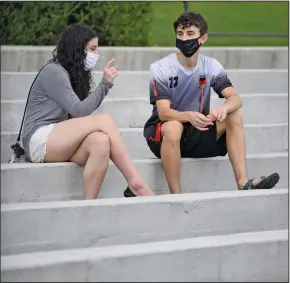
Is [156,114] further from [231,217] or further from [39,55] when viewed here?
[39,55]

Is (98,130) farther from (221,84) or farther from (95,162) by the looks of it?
(221,84)

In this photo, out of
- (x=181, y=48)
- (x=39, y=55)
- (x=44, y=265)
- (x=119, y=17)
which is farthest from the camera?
(x=119, y=17)

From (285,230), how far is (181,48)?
4.80 feet

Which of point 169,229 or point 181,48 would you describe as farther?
point 181,48

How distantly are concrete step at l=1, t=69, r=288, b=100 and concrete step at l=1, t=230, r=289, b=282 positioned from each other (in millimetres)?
2680

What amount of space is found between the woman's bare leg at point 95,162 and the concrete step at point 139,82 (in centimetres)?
182

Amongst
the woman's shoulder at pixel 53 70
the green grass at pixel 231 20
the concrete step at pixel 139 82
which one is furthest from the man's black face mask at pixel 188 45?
the green grass at pixel 231 20

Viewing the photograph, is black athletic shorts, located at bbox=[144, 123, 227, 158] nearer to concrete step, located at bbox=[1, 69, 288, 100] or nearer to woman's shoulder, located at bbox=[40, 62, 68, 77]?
woman's shoulder, located at bbox=[40, 62, 68, 77]

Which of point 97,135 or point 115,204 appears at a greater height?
point 97,135

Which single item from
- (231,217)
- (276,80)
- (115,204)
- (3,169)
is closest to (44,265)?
(115,204)

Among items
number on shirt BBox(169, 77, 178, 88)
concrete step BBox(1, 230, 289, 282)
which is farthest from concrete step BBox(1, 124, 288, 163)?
concrete step BBox(1, 230, 289, 282)

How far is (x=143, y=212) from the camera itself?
13.4ft

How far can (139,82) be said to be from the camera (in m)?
6.60

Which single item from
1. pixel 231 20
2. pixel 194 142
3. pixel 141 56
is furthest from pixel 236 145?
pixel 231 20
